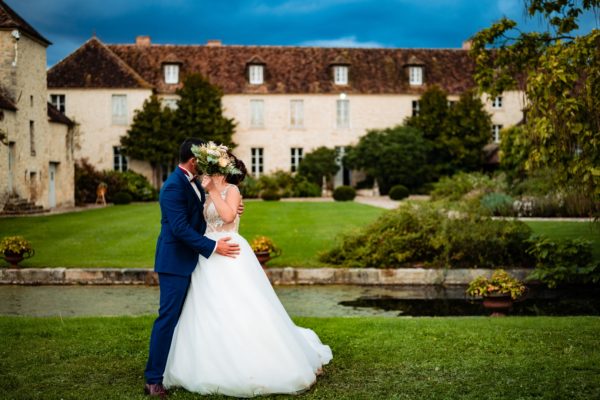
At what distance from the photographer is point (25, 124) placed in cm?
2689

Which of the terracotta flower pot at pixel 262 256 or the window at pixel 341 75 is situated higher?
the window at pixel 341 75

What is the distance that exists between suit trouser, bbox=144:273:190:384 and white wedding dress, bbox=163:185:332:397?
0.09m

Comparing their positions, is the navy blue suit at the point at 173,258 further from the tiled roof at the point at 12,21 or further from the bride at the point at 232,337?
the tiled roof at the point at 12,21

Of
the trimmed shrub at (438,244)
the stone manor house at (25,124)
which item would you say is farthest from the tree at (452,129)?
the trimmed shrub at (438,244)

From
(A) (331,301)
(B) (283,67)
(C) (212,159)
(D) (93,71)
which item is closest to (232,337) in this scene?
(C) (212,159)

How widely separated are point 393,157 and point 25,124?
1779 centimetres

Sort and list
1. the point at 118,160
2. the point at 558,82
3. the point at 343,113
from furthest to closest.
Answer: the point at 343,113 → the point at 118,160 → the point at 558,82

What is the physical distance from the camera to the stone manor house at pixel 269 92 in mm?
38844

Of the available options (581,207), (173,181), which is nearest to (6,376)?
(173,181)

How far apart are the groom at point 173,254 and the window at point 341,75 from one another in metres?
35.7

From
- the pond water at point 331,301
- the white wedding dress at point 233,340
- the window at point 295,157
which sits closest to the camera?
the white wedding dress at point 233,340

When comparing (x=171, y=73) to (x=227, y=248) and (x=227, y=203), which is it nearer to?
(x=227, y=203)

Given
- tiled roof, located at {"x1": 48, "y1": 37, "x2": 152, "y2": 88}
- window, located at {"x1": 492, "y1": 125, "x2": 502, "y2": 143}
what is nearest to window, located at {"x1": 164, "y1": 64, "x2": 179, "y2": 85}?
tiled roof, located at {"x1": 48, "y1": 37, "x2": 152, "y2": 88}

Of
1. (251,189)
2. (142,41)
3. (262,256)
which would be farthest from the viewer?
(142,41)
